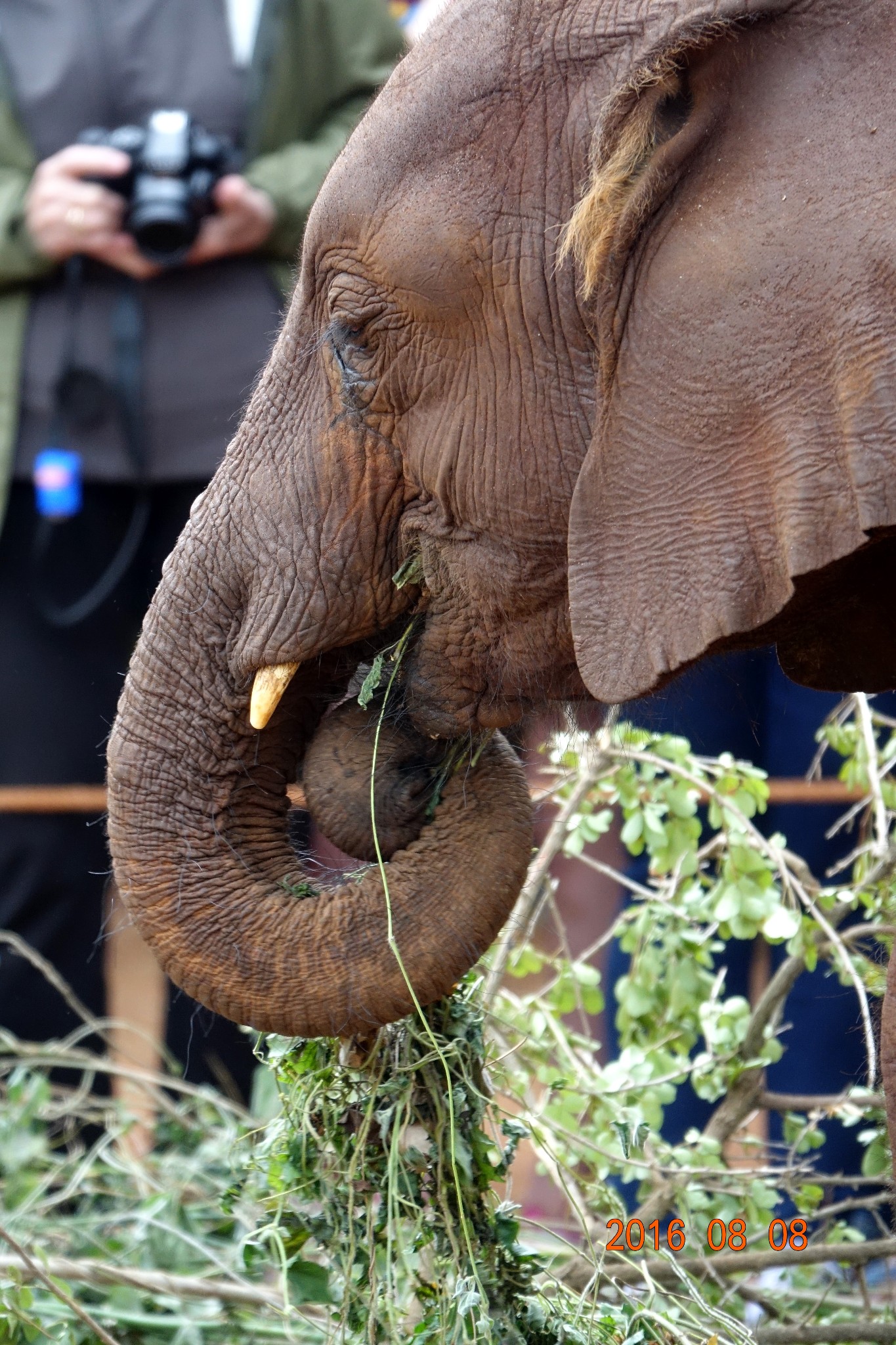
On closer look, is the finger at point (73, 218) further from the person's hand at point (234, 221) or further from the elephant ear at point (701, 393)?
the elephant ear at point (701, 393)

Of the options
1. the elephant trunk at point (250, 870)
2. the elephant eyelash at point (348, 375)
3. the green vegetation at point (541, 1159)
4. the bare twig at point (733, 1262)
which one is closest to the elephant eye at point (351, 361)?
Answer: the elephant eyelash at point (348, 375)

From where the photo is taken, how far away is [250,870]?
1.92 m

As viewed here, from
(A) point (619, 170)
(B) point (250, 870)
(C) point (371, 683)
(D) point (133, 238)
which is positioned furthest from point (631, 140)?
(D) point (133, 238)

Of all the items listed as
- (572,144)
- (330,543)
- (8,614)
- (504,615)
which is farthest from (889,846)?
(8,614)

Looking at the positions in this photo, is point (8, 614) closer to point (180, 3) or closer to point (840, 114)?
point (180, 3)

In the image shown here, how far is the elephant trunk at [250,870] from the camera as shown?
1.85 m

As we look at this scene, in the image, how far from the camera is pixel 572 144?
1685 mm

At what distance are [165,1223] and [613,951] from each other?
1226 millimetres

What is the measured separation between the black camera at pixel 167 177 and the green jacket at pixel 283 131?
12 centimetres

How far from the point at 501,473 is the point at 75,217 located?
1.73m

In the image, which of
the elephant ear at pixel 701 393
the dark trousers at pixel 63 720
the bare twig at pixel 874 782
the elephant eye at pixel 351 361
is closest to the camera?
the elephant ear at pixel 701 393

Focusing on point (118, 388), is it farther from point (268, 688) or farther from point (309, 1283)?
point (309, 1283)

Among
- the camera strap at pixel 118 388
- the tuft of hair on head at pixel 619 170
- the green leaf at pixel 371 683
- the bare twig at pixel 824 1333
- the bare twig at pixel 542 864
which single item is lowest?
the bare twig at pixel 824 1333
